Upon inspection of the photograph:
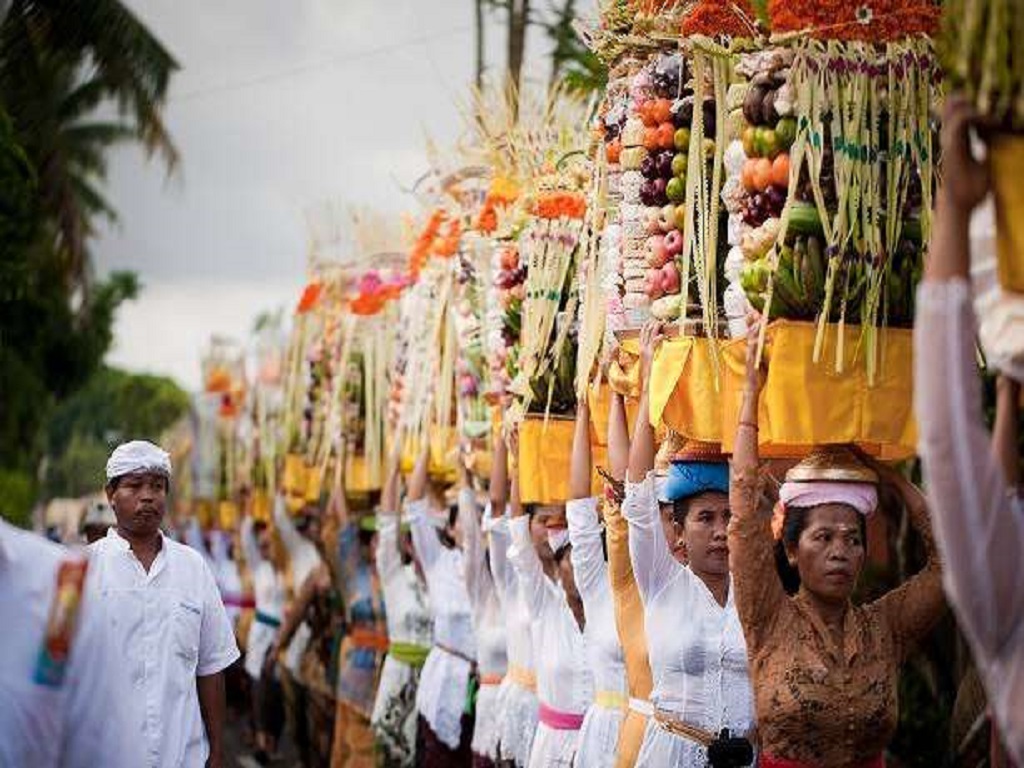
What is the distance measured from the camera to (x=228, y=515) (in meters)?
24.3

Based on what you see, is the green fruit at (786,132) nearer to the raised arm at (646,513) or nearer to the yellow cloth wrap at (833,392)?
the yellow cloth wrap at (833,392)

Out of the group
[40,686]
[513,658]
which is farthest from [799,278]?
[513,658]

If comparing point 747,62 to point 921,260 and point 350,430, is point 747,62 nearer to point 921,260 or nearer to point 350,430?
point 921,260

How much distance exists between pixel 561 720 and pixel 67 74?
19947 millimetres

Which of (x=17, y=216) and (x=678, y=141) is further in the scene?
(x=17, y=216)

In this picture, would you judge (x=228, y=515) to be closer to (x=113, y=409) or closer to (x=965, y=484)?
(x=965, y=484)

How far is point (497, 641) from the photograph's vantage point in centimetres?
1119

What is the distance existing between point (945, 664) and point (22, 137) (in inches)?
433

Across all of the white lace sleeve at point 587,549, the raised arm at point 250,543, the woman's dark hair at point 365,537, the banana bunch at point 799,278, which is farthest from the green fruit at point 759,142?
the raised arm at point 250,543

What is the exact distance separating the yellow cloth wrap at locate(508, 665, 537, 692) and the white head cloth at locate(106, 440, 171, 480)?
8.55 ft

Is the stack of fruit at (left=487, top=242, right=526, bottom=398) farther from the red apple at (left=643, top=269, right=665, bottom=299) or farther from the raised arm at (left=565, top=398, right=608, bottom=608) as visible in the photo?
the red apple at (left=643, top=269, right=665, bottom=299)

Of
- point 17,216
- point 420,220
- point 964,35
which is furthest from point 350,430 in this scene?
point 964,35

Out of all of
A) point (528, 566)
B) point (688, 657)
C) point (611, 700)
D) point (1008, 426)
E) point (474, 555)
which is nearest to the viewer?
point (1008, 426)

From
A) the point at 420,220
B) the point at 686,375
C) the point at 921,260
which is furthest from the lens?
the point at 420,220
